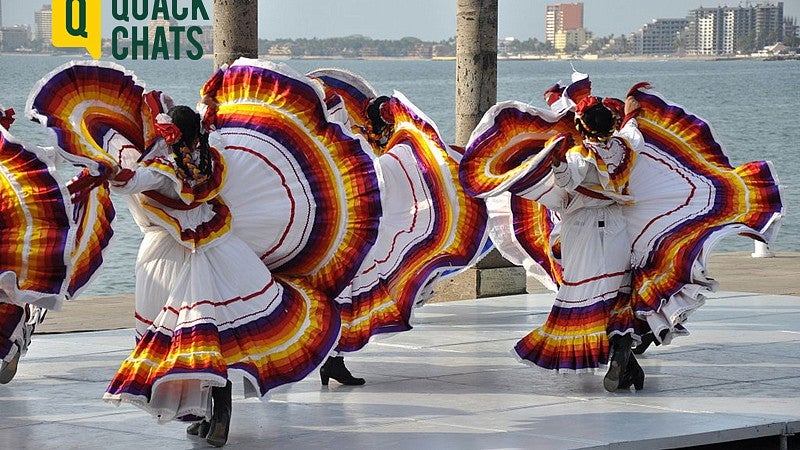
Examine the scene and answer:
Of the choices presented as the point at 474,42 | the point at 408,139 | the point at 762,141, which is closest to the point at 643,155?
the point at 408,139

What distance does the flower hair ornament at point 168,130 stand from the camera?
287 inches

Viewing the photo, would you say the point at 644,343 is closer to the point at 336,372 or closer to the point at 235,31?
the point at 336,372

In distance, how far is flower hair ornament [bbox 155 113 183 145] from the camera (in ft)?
23.9

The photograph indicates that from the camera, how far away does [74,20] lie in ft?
193

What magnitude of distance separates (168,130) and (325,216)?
1.08 meters

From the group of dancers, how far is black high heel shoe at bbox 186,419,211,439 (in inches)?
0.5

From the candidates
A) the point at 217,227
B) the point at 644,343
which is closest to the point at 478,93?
the point at 644,343

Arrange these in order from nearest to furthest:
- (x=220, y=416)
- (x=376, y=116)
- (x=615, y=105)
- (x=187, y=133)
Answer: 1. (x=187, y=133)
2. (x=220, y=416)
3. (x=615, y=105)
4. (x=376, y=116)

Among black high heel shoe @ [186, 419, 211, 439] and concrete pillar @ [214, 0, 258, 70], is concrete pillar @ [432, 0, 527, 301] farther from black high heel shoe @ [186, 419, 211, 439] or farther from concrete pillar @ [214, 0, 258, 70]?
black high heel shoe @ [186, 419, 211, 439]

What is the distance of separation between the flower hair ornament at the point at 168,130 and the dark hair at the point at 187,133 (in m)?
0.04

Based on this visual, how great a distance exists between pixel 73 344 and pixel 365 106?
2.44m

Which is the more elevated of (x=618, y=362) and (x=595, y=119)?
(x=595, y=119)

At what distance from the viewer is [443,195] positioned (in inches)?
395

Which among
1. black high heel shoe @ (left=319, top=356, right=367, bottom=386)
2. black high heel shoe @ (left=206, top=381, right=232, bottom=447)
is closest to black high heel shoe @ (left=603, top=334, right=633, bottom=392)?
black high heel shoe @ (left=319, top=356, right=367, bottom=386)
